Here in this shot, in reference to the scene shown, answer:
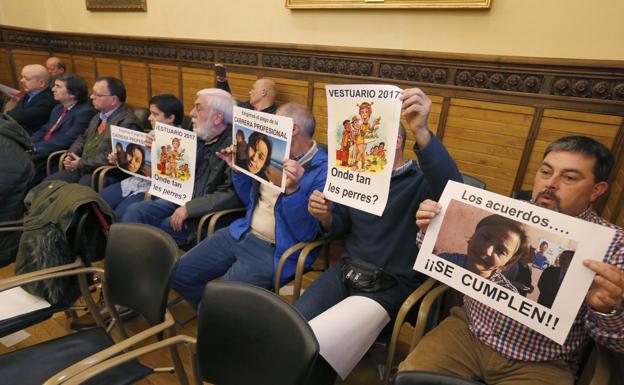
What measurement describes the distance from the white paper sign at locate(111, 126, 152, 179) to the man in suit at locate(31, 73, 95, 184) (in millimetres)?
1232

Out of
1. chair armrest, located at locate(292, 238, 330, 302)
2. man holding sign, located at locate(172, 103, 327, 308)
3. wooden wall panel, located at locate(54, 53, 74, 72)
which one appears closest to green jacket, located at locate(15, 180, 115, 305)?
man holding sign, located at locate(172, 103, 327, 308)

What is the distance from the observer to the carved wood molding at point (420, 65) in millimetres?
1899

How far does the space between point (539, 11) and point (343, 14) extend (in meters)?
1.28

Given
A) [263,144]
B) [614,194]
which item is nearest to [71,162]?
[263,144]

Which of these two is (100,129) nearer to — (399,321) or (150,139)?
(150,139)

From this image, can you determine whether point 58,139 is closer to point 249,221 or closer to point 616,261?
point 249,221

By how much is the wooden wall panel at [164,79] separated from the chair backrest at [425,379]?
149 inches

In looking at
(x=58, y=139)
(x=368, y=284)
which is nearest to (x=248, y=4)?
(x=58, y=139)

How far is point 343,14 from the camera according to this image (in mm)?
2666

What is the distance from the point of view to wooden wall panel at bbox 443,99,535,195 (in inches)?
85.0

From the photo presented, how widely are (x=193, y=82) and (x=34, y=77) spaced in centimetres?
168

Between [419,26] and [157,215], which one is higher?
[419,26]

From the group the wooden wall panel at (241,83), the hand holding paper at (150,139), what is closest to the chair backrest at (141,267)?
the hand holding paper at (150,139)

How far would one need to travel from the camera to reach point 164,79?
13.0 ft
